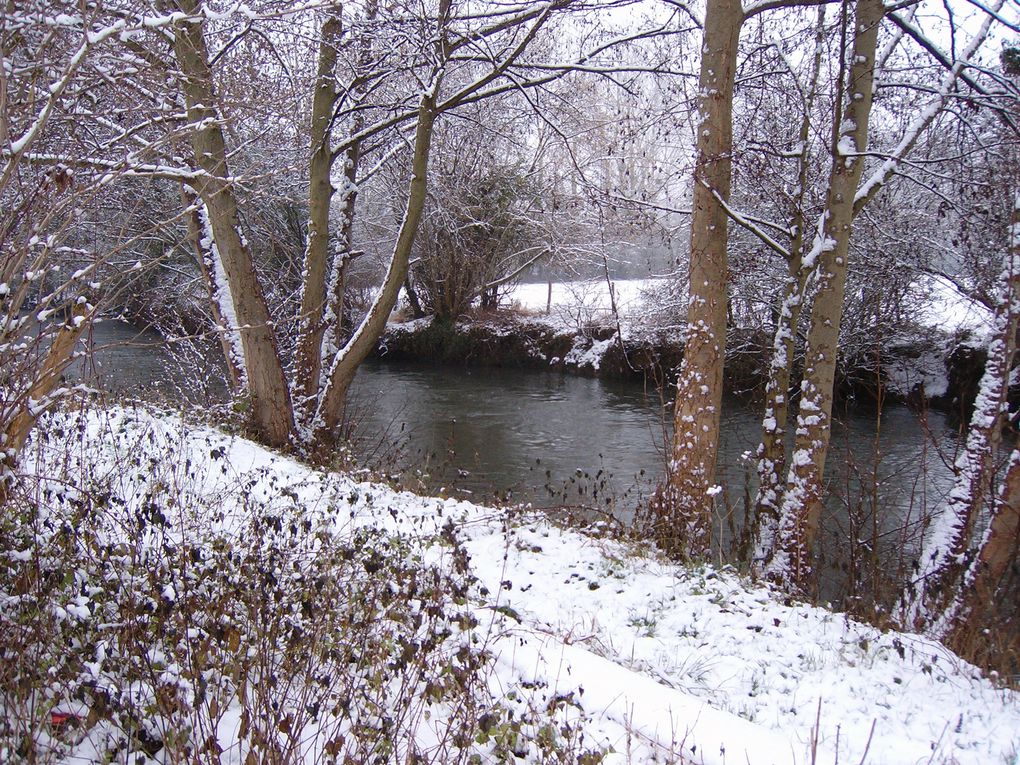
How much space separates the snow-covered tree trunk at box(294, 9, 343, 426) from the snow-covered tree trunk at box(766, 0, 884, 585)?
5.90 meters

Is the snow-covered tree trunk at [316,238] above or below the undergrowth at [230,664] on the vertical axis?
above

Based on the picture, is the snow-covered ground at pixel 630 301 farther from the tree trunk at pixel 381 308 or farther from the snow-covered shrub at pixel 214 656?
the snow-covered shrub at pixel 214 656

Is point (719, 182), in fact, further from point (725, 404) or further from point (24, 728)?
point (725, 404)

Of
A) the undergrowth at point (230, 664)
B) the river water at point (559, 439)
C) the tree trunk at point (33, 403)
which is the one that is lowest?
the river water at point (559, 439)

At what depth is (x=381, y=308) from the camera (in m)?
9.70

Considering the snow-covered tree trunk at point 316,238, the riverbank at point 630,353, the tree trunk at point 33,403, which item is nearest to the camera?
the tree trunk at point 33,403

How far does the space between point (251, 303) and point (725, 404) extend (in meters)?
11.1

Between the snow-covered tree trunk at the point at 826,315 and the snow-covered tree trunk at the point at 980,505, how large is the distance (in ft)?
3.20

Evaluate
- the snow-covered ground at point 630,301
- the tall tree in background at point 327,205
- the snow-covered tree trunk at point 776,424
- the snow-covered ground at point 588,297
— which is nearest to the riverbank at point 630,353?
the snow-covered ground at point 630,301

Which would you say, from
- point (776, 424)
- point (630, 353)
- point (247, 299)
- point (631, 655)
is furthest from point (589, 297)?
point (631, 655)

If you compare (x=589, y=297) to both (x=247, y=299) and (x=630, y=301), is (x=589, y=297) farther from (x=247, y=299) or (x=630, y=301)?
(x=247, y=299)

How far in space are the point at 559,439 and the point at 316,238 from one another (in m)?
5.90

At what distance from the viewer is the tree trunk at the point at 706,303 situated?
6.38 metres

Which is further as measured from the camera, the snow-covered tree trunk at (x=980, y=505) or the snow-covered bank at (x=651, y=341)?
the snow-covered bank at (x=651, y=341)
